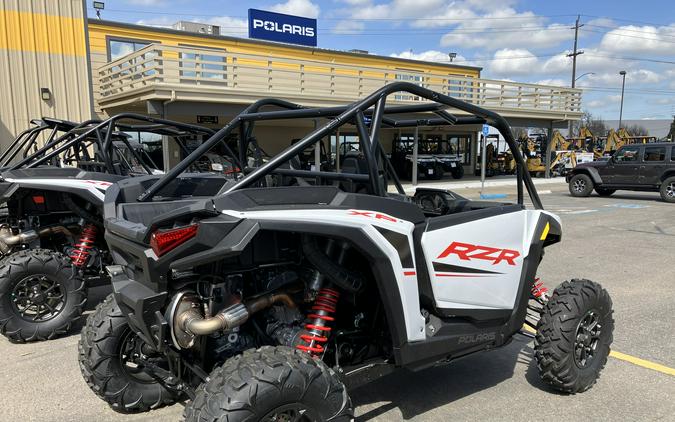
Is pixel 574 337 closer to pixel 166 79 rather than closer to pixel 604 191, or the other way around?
pixel 166 79

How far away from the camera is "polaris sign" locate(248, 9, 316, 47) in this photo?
24.5m

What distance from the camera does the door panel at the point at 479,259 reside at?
9.41 ft

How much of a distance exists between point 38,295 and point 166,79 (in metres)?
11.9

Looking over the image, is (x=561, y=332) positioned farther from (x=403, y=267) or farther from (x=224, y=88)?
(x=224, y=88)

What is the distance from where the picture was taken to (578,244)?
9.20 m

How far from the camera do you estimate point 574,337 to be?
341cm

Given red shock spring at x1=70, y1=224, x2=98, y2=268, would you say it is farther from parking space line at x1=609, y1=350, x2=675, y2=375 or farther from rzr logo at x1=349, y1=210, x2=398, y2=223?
parking space line at x1=609, y1=350, x2=675, y2=375

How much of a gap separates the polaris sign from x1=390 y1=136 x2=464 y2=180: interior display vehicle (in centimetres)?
685

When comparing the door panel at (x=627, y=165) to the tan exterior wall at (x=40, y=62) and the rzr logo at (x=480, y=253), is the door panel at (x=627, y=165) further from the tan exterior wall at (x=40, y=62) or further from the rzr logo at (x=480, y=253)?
the tan exterior wall at (x=40, y=62)

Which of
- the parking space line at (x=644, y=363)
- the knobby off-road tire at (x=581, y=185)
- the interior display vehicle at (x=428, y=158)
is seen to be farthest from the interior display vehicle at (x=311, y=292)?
the interior display vehicle at (x=428, y=158)

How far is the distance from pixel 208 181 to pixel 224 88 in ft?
41.7

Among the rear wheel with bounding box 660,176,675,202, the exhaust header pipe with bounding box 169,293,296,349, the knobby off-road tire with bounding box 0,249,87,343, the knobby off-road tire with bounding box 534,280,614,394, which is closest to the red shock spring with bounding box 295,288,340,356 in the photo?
the exhaust header pipe with bounding box 169,293,296,349

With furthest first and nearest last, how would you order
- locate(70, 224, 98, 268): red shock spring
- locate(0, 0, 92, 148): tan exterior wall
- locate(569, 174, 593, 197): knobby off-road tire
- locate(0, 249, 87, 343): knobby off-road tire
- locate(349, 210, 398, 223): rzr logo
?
locate(569, 174, 593, 197): knobby off-road tire, locate(0, 0, 92, 148): tan exterior wall, locate(70, 224, 98, 268): red shock spring, locate(0, 249, 87, 343): knobby off-road tire, locate(349, 210, 398, 223): rzr logo

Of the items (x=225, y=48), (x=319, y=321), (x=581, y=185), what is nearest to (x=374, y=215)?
(x=319, y=321)
